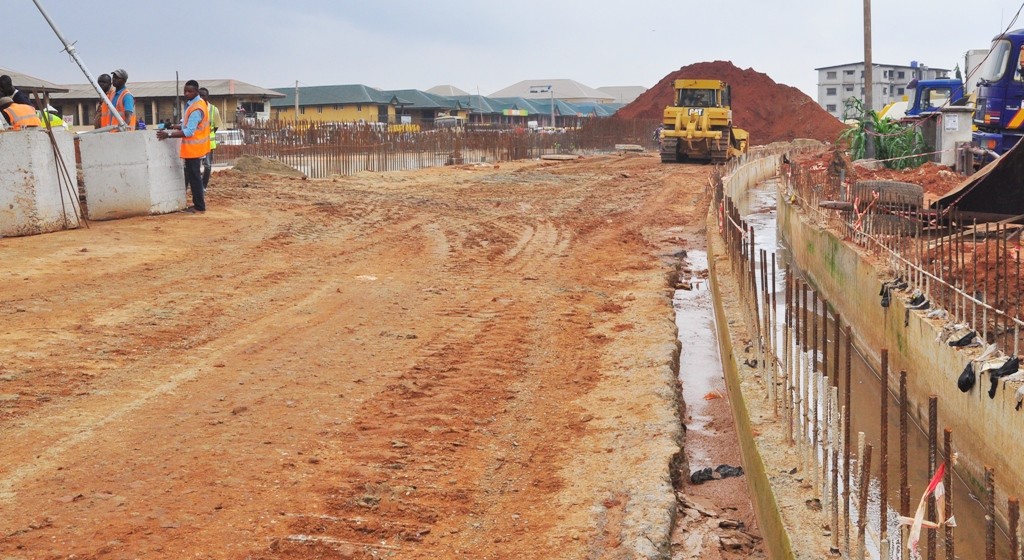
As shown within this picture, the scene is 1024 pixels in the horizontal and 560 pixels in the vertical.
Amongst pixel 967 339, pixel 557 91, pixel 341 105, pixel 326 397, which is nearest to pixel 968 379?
pixel 967 339

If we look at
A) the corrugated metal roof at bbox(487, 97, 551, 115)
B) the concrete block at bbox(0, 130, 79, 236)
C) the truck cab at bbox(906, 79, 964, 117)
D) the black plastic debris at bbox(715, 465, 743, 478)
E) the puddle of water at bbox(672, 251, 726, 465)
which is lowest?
the black plastic debris at bbox(715, 465, 743, 478)

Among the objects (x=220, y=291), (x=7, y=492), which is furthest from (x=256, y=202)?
(x=7, y=492)

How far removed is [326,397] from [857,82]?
7792 cm

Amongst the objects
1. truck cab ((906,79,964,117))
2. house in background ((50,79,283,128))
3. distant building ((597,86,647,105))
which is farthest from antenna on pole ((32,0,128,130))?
distant building ((597,86,647,105))

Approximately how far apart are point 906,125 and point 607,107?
69.3 metres

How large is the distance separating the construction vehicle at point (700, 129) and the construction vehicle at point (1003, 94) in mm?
17333

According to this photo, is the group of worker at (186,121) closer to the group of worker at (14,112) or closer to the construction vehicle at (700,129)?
the group of worker at (14,112)

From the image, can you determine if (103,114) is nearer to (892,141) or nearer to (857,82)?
(892,141)

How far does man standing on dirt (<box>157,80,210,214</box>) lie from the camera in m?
14.0

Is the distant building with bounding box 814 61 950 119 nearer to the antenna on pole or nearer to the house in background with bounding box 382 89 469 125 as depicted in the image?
the house in background with bounding box 382 89 469 125

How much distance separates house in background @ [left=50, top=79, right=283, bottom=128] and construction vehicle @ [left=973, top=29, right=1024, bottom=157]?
107 ft

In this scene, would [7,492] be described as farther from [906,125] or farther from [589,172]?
[589,172]

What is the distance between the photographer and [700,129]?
34312 mm

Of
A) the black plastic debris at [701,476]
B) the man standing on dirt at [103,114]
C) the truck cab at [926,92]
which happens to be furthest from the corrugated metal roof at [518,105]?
the black plastic debris at [701,476]
